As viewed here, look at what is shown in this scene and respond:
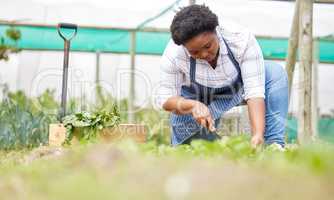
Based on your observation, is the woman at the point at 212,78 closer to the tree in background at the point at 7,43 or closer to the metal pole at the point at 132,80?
the tree in background at the point at 7,43

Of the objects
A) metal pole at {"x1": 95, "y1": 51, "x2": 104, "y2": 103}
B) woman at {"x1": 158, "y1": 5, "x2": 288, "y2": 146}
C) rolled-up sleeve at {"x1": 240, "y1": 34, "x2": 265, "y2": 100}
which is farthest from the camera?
metal pole at {"x1": 95, "y1": 51, "x2": 104, "y2": 103}

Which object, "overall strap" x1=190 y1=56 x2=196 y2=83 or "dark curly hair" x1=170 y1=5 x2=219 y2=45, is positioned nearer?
"dark curly hair" x1=170 y1=5 x2=219 y2=45

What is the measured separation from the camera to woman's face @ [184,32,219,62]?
9.82 ft

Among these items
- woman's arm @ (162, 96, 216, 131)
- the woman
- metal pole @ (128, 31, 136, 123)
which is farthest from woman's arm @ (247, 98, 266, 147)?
metal pole @ (128, 31, 136, 123)

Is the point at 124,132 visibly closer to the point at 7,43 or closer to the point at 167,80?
the point at 167,80

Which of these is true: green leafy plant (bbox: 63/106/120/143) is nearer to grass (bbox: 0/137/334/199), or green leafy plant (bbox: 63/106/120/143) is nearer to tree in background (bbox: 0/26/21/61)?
grass (bbox: 0/137/334/199)

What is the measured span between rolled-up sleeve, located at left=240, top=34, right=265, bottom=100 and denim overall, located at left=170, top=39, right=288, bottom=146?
150mm

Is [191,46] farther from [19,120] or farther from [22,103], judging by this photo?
[22,103]

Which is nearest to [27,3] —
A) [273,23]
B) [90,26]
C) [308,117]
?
[90,26]

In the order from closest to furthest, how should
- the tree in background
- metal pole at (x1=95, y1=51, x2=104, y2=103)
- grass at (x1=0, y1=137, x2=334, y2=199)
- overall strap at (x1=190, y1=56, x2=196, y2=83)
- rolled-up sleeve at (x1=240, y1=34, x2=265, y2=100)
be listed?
1. grass at (x1=0, y1=137, x2=334, y2=199)
2. rolled-up sleeve at (x1=240, y1=34, x2=265, y2=100)
3. overall strap at (x1=190, y1=56, x2=196, y2=83)
4. the tree in background
5. metal pole at (x1=95, y1=51, x2=104, y2=103)

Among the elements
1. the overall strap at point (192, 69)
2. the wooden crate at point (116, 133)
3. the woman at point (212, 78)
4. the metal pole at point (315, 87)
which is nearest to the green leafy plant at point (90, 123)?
the wooden crate at point (116, 133)

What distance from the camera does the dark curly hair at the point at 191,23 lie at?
9.81 ft

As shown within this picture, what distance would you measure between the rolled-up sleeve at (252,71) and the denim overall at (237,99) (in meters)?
0.15

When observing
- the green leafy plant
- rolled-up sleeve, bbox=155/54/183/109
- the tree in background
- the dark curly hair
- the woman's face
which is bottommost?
the green leafy plant
